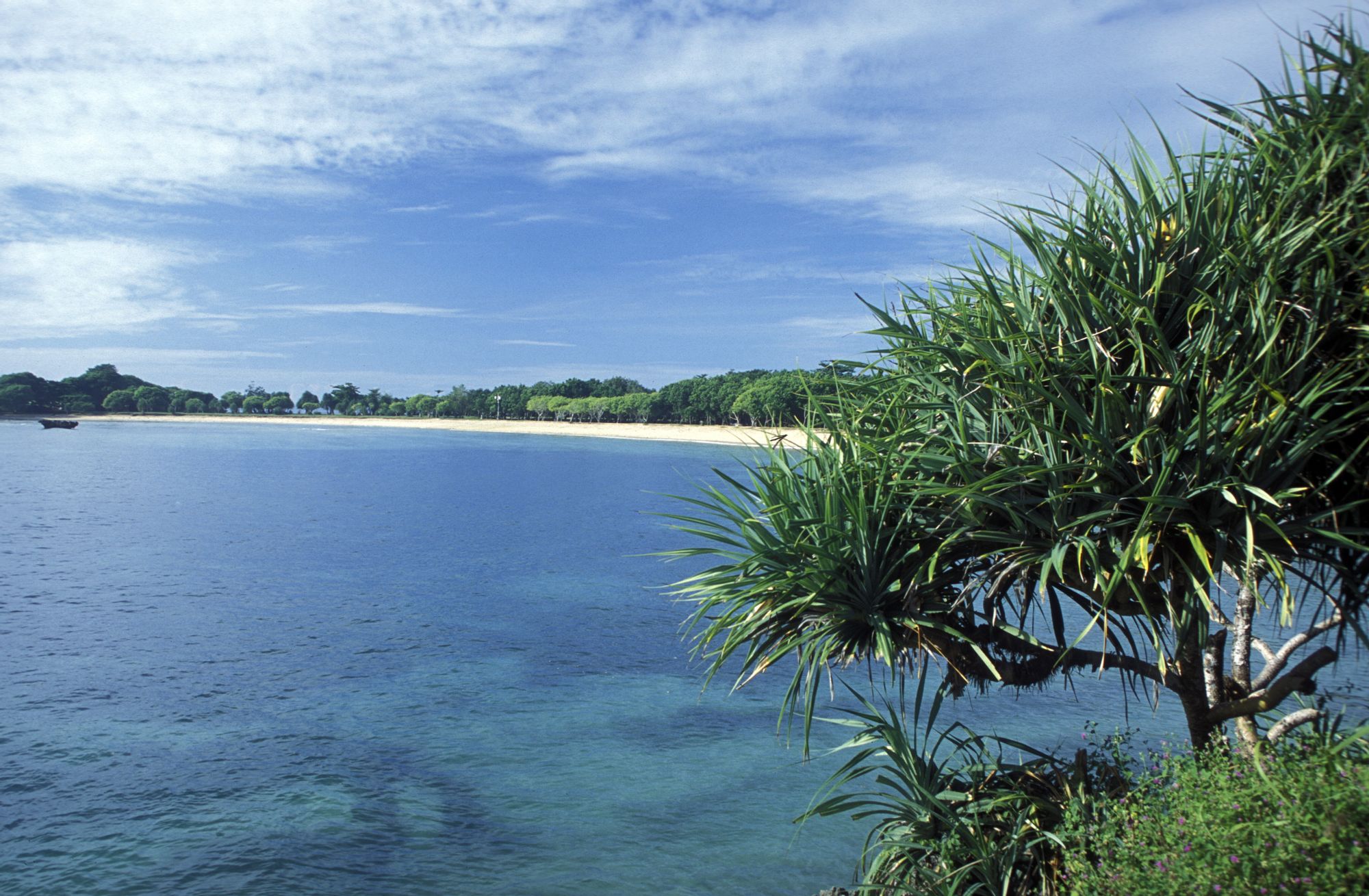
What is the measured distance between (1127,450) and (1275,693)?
7.11ft

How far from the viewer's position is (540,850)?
38.6 feet

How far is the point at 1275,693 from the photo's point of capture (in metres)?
5.93

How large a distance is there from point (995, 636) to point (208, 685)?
704 inches

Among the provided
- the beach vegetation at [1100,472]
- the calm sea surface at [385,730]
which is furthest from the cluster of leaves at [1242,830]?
the calm sea surface at [385,730]

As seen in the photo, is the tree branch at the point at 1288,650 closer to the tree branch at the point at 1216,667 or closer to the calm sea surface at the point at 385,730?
the tree branch at the point at 1216,667

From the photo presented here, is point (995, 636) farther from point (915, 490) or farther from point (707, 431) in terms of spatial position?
point (707, 431)

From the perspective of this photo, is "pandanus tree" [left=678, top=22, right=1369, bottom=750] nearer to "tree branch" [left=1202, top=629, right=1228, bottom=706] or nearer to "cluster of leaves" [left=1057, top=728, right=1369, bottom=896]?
"tree branch" [left=1202, top=629, right=1228, bottom=706]

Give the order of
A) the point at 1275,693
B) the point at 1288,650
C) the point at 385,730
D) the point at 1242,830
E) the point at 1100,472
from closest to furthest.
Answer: the point at 1242,830, the point at 1100,472, the point at 1275,693, the point at 1288,650, the point at 385,730

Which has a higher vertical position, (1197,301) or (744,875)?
(1197,301)

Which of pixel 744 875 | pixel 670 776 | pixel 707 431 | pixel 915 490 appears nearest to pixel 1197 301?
pixel 915 490

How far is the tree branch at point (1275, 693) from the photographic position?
19.5 feet

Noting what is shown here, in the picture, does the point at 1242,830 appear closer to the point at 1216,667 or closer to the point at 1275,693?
the point at 1275,693

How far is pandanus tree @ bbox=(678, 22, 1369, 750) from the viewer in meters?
4.91

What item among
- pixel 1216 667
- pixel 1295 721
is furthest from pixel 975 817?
pixel 1295 721
